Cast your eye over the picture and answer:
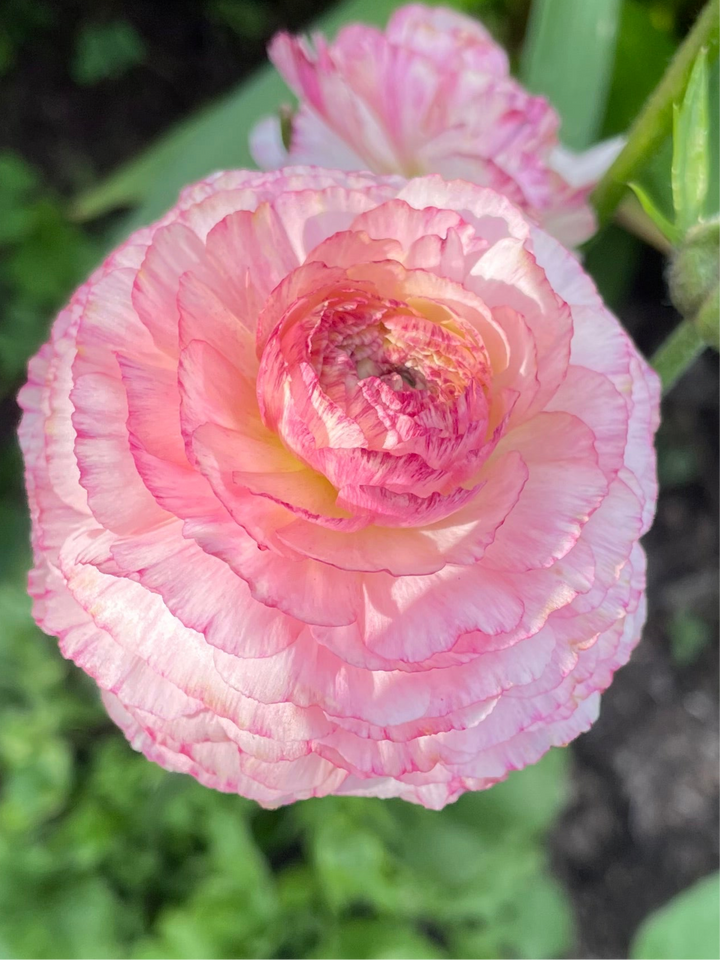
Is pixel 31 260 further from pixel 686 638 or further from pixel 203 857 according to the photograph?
pixel 686 638

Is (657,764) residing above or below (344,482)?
below

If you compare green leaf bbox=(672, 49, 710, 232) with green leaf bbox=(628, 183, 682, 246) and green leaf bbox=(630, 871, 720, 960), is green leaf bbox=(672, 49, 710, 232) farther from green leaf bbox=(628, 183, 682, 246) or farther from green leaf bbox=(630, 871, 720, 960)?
green leaf bbox=(630, 871, 720, 960)

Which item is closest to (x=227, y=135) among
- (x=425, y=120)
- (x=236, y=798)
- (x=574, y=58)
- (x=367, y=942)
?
(x=574, y=58)

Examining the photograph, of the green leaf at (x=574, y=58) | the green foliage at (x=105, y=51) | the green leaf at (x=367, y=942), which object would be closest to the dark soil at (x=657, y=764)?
the green leaf at (x=367, y=942)

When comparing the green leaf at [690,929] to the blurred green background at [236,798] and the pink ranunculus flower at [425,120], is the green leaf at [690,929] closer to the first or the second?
the blurred green background at [236,798]

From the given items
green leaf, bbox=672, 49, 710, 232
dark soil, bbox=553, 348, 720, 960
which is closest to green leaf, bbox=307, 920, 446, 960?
dark soil, bbox=553, 348, 720, 960

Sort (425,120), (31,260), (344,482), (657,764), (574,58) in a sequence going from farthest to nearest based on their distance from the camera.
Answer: (657,764) < (31,260) < (574,58) < (425,120) < (344,482)

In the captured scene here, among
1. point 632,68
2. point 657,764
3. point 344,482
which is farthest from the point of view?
point 657,764

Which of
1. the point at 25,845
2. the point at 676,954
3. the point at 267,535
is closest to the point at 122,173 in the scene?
the point at 25,845
